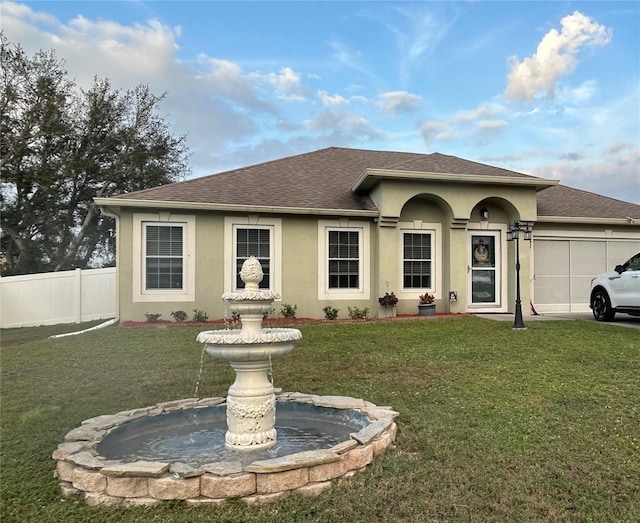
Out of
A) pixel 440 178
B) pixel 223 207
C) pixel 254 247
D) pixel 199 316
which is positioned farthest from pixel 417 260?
pixel 199 316

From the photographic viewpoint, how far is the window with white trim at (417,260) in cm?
1384

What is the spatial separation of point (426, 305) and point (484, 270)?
7.61 ft

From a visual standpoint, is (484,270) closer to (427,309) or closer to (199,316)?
(427,309)

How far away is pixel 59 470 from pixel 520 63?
1666 cm

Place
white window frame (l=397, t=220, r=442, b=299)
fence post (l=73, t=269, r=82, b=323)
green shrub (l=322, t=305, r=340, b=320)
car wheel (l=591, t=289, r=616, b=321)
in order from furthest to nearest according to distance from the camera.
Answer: fence post (l=73, t=269, r=82, b=323), white window frame (l=397, t=220, r=442, b=299), green shrub (l=322, t=305, r=340, b=320), car wheel (l=591, t=289, r=616, b=321)

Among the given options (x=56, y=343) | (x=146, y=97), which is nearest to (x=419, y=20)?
(x=56, y=343)

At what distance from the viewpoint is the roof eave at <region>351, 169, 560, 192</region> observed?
1270 centimetres

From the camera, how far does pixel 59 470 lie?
358cm

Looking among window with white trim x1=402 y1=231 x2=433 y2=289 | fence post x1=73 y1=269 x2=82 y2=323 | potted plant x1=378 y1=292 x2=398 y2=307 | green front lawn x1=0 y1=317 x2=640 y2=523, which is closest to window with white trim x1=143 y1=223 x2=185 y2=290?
green front lawn x1=0 y1=317 x2=640 y2=523

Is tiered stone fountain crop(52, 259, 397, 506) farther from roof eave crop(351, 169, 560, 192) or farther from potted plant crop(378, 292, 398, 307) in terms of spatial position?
roof eave crop(351, 169, 560, 192)

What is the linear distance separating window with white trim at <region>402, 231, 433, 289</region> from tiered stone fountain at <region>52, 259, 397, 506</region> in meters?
8.84

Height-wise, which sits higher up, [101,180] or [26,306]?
[101,180]

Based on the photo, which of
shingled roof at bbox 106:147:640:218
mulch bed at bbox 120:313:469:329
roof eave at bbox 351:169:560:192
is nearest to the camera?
mulch bed at bbox 120:313:469:329

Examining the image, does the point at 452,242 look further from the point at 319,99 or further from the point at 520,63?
the point at 319,99
